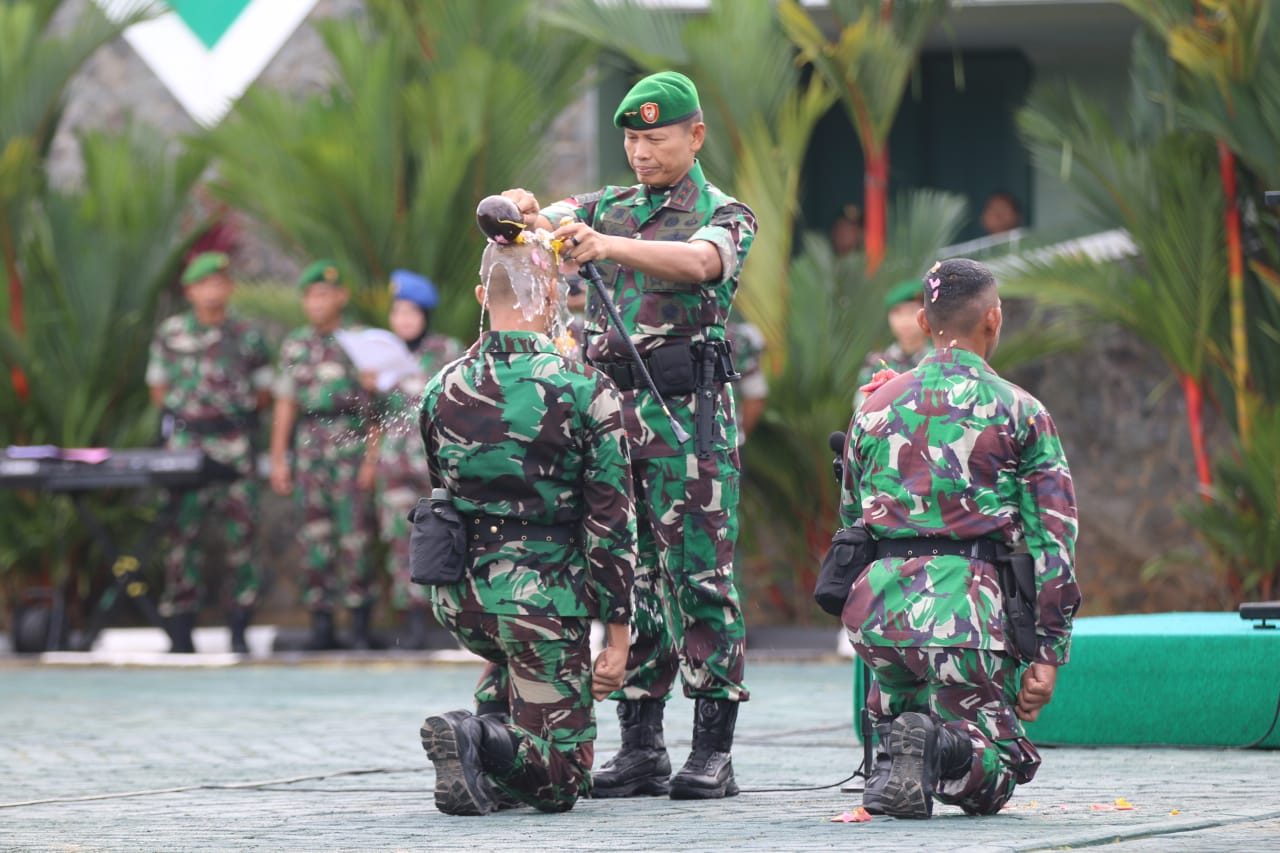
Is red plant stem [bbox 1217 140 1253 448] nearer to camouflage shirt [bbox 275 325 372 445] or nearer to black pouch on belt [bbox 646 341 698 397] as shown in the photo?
camouflage shirt [bbox 275 325 372 445]

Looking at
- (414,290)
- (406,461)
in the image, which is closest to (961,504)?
(414,290)

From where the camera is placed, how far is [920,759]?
206 inches

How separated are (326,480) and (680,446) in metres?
6.69

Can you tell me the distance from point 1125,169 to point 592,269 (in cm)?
633

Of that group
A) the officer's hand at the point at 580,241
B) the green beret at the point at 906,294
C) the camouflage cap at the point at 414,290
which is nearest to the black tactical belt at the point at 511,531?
the officer's hand at the point at 580,241

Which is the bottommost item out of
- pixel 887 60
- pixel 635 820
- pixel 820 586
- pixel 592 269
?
pixel 635 820

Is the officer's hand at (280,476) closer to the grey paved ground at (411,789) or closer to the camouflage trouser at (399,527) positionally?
the camouflage trouser at (399,527)

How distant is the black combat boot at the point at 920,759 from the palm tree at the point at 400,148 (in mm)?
7329

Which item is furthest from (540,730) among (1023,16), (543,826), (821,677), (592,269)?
(1023,16)

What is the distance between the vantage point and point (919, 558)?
5449mm

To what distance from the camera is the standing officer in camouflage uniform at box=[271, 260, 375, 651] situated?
12258 mm

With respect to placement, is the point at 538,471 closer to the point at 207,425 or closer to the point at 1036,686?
the point at 1036,686

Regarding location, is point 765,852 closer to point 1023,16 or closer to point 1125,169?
point 1125,169

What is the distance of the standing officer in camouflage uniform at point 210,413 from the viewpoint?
12.5 m
